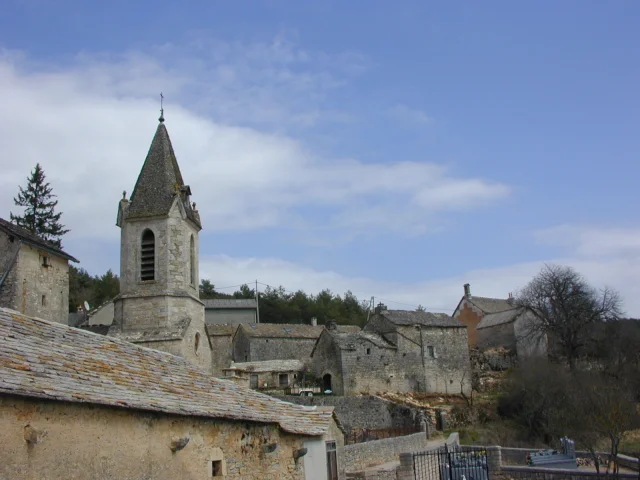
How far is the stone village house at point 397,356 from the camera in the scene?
4362 centimetres

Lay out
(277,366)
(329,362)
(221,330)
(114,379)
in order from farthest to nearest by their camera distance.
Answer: (221,330), (277,366), (329,362), (114,379)

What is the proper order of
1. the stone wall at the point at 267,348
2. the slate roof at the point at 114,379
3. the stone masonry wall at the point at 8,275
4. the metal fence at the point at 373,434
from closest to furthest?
1. the slate roof at the point at 114,379
2. the stone masonry wall at the point at 8,275
3. the metal fence at the point at 373,434
4. the stone wall at the point at 267,348

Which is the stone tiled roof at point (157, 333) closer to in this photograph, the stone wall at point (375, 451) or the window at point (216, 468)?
the stone wall at point (375, 451)

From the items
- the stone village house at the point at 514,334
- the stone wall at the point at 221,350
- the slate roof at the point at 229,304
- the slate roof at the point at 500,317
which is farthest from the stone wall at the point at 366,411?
the slate roof at the point at 229,304

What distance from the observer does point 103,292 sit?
73.4 metres

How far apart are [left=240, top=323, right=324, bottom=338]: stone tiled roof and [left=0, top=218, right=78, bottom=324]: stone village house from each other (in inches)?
1215

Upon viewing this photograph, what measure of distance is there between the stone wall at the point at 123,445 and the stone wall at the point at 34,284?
536 inches

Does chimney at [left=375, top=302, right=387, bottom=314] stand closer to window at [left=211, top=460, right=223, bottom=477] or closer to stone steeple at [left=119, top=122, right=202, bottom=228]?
stone steeple at [left=119, top=122, right=202, bottom=228]

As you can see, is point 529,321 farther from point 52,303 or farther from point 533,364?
point 52,303

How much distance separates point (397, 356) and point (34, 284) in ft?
93.2

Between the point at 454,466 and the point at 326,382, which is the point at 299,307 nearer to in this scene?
the point at 326,382

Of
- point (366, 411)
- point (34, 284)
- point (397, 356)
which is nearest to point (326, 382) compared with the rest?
point (366, 411)

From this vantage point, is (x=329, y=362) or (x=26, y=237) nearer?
(x=26, y=237)

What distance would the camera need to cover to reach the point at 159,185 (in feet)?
86.4
